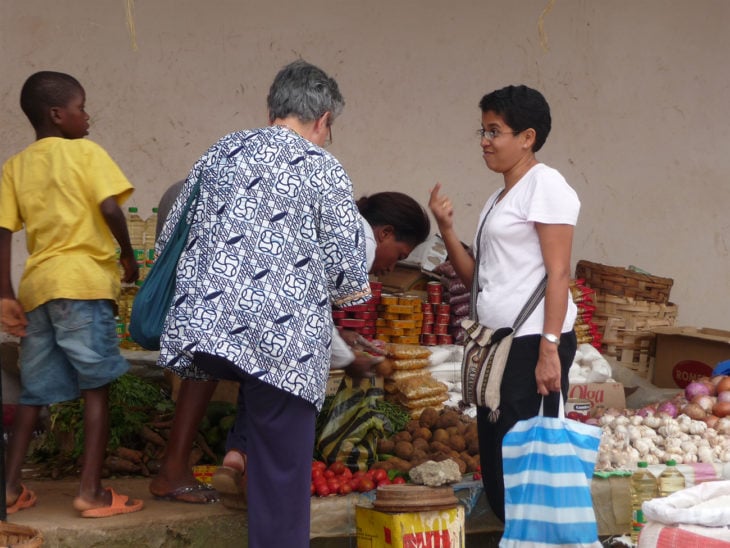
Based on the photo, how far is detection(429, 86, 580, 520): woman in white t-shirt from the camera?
3904 millimetres

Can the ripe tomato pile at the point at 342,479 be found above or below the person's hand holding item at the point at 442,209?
below

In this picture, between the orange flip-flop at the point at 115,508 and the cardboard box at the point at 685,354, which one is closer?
the orange flip-flop at the point at 115,508

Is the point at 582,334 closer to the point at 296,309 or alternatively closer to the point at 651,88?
the point at 651,88

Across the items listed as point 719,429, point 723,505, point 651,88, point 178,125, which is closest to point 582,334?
point 719,429

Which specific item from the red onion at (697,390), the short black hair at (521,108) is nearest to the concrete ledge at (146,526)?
the short black hair at (521,108)

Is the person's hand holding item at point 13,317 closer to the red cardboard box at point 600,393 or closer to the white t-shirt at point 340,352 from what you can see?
the white t-shirt at point 340,352

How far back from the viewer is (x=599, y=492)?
483cm

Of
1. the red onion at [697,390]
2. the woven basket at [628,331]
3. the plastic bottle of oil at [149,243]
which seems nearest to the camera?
the red onion at [697,390]

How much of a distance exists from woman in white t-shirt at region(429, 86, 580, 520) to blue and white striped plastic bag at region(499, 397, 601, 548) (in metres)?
0.11

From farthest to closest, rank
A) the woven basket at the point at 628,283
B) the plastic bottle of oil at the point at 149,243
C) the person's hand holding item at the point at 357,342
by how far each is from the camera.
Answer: the woven basket at the point at 628,283 → the plastic bottle of oil at the point at 149,243 → the person's hand holding item at the point at 357,342

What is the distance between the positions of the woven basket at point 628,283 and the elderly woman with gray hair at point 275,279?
13.6ft

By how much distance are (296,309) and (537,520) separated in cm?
124

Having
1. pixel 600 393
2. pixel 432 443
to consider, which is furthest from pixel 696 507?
pixel 600 393

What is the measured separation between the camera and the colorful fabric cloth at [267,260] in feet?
11.3
